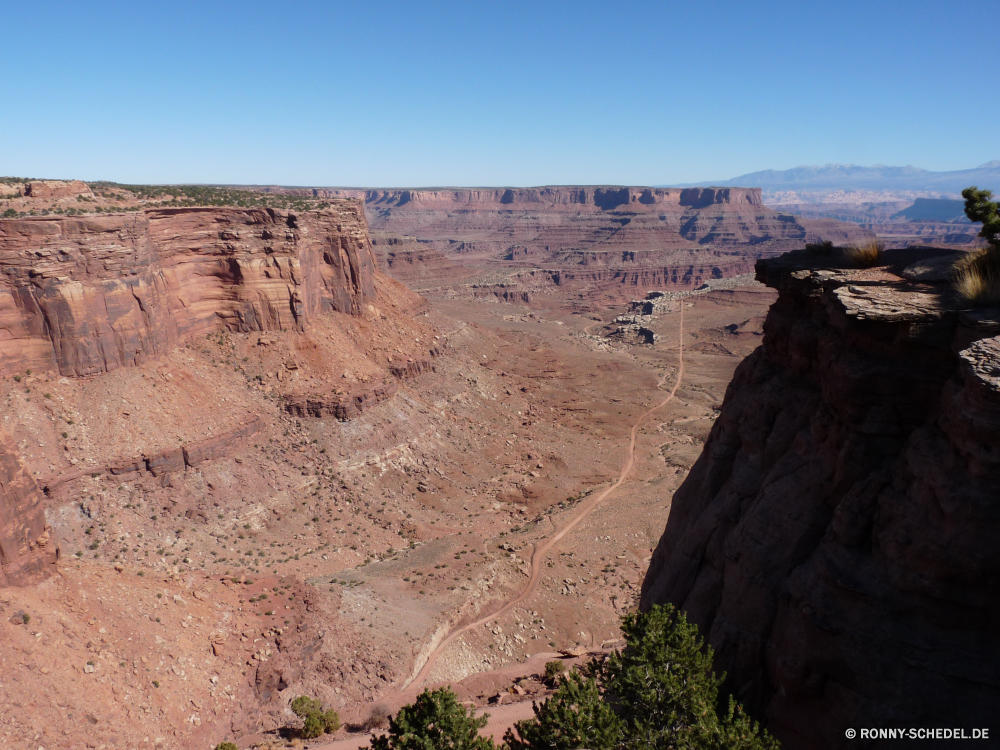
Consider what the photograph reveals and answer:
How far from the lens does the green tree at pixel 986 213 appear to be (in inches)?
582

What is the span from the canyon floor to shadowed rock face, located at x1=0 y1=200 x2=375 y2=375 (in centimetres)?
184

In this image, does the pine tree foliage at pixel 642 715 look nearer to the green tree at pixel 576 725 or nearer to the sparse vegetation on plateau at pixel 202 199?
the green tree at pixel 576 725

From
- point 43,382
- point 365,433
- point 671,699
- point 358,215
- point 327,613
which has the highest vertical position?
point 358,215

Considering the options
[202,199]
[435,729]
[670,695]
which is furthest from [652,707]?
[202,199]

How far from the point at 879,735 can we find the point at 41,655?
25.1 meters

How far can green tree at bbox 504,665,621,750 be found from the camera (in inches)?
542

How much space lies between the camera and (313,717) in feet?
76.5

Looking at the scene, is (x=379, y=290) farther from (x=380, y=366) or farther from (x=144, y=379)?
(x=144, y=379)

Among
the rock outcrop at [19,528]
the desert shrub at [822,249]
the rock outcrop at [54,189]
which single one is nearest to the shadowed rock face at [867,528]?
the desert shrub at [822,249]

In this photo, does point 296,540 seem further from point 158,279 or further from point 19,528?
point 158,279

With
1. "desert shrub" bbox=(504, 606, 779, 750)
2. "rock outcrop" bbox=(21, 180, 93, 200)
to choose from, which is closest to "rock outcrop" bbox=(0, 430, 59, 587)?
"desert shrub" bbox=(504, 606, 779, 750)

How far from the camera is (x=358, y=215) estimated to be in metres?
60.8

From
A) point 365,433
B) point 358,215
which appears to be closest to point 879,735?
point 365,433

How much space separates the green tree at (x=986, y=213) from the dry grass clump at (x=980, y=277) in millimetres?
456
